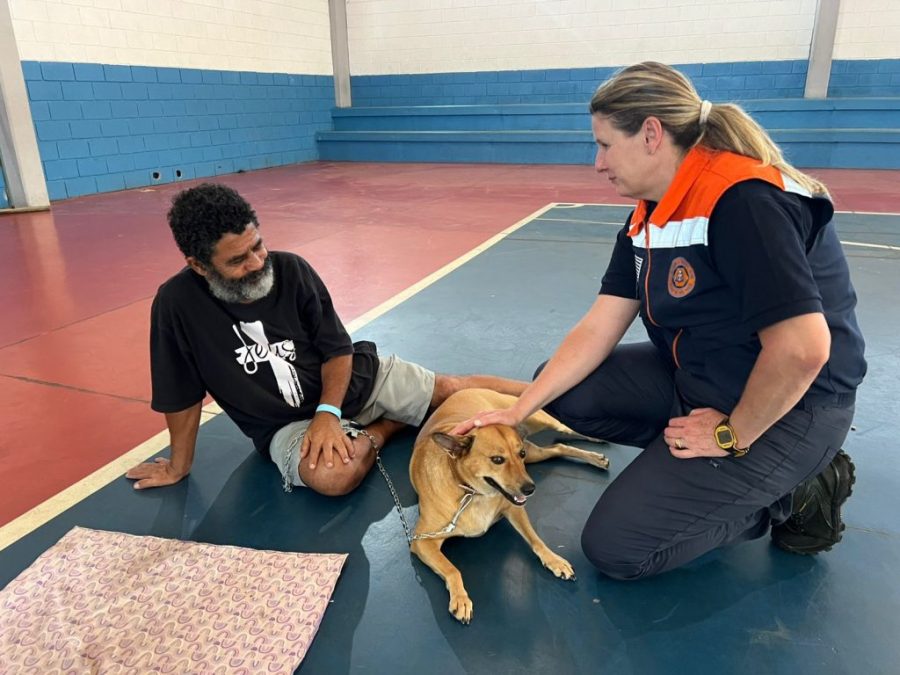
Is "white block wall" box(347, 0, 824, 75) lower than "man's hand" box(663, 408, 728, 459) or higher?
higher

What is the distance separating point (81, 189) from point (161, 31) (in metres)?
2.99

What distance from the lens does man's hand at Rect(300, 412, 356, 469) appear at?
7.53ft

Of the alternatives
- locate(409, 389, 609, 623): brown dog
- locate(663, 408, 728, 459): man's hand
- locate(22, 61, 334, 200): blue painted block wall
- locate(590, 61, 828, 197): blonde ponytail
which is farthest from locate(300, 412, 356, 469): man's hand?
locate(22, 61, 334, 200): blue painted block wall

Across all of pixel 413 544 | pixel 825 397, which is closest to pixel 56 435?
pixel 413 544

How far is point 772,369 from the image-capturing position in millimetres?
1573

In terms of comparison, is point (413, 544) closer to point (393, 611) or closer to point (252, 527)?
point (393, 611)

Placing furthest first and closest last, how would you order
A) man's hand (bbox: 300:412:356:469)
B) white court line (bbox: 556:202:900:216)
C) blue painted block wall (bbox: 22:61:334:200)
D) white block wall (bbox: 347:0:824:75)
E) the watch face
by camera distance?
white block wall (bbox: 347:0:824:75)
blue painted block wall (bbox: 22:61:334:200)
white court line (bbox: 556:202:900:216)
man's hand (bbox: 300:412:356:469)
the watch face

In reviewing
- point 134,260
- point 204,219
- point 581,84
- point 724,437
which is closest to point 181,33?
point 134,260

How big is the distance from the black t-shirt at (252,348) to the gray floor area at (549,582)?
309mm

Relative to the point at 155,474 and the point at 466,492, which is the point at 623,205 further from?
the point at 155,474

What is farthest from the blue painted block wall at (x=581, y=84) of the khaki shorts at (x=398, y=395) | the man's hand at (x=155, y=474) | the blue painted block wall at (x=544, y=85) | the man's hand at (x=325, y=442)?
the man's hand at (x=155, y=474)

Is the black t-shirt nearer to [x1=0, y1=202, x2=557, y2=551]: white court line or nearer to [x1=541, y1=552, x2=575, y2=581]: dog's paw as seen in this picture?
[x1=0, y1=202, x2=557, y2=551]: white court line

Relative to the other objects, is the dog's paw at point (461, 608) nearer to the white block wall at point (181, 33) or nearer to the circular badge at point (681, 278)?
the circular badge at point (681, 278)

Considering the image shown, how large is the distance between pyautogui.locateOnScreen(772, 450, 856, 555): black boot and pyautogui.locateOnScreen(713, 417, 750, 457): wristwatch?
30 centimetres
